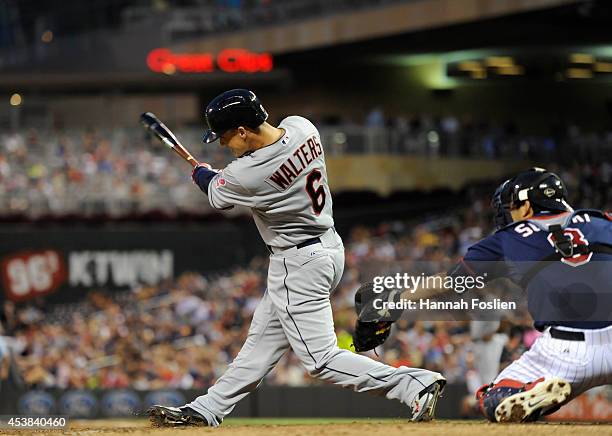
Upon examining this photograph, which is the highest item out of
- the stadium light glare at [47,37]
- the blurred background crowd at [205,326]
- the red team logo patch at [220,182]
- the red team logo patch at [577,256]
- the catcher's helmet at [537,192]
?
the red team logo patch at [220,182]

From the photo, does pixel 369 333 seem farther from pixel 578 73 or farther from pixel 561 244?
pixel 578 73

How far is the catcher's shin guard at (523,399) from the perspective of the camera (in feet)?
22.3

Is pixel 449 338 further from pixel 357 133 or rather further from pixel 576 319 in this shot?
pixel 357 133

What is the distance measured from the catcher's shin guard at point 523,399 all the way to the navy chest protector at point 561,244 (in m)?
0.52

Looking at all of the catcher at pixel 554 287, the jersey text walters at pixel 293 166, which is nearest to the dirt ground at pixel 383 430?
the catcher at pixel 554 287

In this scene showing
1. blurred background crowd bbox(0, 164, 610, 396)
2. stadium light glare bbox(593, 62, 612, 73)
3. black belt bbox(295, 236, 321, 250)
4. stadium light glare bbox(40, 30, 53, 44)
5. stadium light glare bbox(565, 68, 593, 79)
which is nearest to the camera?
black belt bbox(295, 236, 321, 250)

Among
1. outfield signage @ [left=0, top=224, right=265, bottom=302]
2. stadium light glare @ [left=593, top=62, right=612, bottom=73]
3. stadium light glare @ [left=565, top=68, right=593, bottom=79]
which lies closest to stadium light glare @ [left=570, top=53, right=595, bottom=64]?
stadium light glare @ [left=593, top=62, right=612, bottom=73]

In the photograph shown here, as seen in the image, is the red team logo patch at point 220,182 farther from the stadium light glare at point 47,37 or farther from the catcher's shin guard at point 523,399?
the stadium light glare at point 47,37

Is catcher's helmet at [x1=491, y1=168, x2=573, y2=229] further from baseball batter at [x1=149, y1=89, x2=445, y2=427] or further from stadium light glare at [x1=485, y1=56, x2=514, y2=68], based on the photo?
stadium light glare at [x1=485, y1=56, x2=514, y2=68]

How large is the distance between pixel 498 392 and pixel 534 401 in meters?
0.24

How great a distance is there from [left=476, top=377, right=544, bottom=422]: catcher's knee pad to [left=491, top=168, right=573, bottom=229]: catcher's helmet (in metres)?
0.90

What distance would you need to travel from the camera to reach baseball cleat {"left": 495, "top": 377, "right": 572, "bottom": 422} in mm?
6777

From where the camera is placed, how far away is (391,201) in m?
27.3

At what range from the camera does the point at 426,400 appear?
720 centimetres
